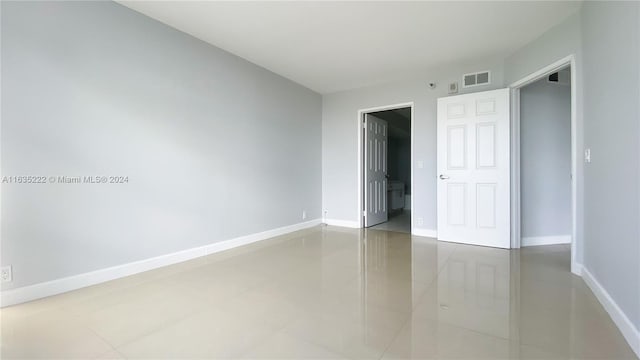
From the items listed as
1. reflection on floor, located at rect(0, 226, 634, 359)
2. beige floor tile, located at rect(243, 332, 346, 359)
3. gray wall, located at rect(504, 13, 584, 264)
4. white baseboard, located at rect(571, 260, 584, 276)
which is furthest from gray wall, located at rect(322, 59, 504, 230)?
beige floor tile, located at rect(243, 332, 346, 359)

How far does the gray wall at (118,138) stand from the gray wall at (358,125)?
→ 1.65 meters

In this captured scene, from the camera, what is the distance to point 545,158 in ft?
13.2

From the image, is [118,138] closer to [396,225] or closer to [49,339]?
[49,339]

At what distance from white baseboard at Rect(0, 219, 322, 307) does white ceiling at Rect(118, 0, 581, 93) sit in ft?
8.35

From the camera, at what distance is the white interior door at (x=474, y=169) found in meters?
3.83

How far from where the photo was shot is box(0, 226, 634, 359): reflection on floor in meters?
1.64

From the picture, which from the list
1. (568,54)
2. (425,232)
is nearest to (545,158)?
(568,54)

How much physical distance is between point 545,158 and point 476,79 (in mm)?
1482

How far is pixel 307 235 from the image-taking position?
466 centimetres

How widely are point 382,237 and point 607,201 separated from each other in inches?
110

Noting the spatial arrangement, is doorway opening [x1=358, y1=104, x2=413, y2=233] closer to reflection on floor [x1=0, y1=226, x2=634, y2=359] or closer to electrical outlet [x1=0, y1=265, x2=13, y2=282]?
reflection on floor [x1=0, y1=226, x2=634, y2=359]

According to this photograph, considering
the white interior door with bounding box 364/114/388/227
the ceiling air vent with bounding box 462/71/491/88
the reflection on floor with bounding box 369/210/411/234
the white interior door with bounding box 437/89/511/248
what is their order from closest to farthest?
1. the white interior door with bounding box 437/89/511/248
2. the ceiling air vent with bounding box 462/71/491/88
3. the reflection on floor with bounding box 369/210/411/234
4. the white interior door with bounding box 364/114/388/227

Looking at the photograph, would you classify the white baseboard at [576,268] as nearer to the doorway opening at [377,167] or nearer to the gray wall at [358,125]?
the gray wall at [358,125]

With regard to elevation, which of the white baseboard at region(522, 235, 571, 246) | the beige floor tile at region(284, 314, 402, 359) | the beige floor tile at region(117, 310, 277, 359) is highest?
A: the white baseboard at region(522, 235, 571, 246)
